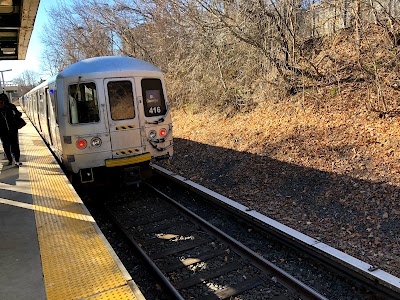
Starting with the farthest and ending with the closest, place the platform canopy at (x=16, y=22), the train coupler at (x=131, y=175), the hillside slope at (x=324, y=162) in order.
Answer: the train coupler at (x=131, y=175) → the platform canopy at (x=16, y=22) → the hillside slope at (x=324, y=162)

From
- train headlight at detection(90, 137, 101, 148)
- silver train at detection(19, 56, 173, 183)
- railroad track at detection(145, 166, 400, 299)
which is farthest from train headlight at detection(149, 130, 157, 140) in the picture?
railroad track at detection(145, 166, 400, 299)

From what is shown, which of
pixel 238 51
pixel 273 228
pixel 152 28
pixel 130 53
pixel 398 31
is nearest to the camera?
pixel 273 228

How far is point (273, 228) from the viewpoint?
18.9ft

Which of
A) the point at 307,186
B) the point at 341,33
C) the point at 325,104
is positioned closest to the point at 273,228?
the point at 307,186

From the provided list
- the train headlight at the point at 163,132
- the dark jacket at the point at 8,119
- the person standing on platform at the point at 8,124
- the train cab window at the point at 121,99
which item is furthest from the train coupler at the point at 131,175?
the dark jacket at the point at 8,119

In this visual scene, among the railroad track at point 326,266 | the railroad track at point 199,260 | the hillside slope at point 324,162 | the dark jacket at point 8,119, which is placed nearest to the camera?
the railroad track at point 326,266

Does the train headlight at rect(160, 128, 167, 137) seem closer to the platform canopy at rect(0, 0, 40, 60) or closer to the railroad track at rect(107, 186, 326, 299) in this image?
the railroad track at rect(107, 186, 326, 299)

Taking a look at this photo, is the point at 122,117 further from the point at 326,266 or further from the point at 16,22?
the point at 326,266

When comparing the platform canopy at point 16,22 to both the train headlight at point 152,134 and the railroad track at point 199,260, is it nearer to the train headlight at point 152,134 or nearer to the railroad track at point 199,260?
the train headlight at point 152,134

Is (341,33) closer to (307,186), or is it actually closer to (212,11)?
(212,11)

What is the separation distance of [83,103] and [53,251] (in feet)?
13.1

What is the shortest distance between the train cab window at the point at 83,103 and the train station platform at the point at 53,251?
144 centimetres

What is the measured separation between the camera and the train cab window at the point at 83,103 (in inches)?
285

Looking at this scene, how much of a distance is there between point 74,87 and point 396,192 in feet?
21.5
